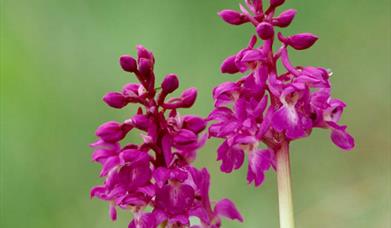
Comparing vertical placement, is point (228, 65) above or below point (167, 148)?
above

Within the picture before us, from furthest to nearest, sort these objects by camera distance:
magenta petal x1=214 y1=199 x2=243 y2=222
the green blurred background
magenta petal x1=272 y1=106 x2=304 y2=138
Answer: the green blurred background
magenta petal x1=214 y1=199 x2=243 y2=222
magenta petal x1=272 y1=106 x2=304 y2=138

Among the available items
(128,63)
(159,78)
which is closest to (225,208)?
(128,63)

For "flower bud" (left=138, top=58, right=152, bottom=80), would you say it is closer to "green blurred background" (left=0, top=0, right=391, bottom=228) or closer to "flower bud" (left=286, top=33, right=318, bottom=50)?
"flower bud" (left=286, top=33, right=318, bottom=50)

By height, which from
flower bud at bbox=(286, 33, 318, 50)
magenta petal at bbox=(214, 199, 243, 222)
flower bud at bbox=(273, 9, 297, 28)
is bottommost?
magenta petal at bbox=(214, 199, 243, 222)

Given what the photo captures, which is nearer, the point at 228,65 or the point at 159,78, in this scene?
the point at 228,65

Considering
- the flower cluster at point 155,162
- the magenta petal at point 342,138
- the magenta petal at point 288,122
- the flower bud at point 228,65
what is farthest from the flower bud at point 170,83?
the magenta petal at point 342,138

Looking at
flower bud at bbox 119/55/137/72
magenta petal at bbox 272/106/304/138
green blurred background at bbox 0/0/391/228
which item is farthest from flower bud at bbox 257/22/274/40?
green blurred background at bbox 0/0/391/228

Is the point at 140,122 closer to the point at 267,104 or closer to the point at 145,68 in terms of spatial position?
the point at 145,68
